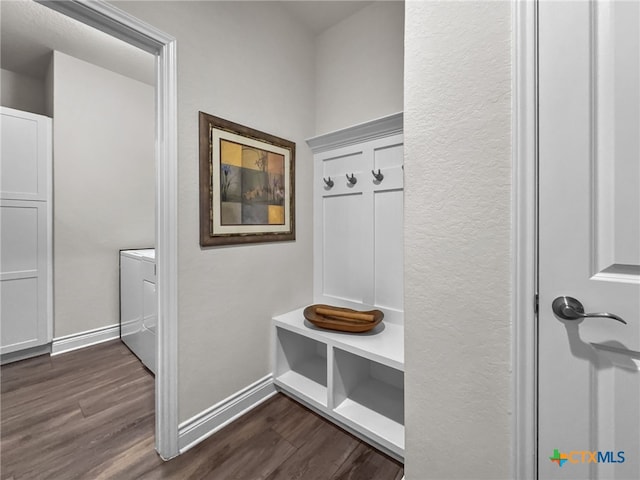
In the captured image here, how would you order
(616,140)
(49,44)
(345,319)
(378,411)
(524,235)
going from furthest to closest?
1. (49,44)
2. (345,319)
3. (378,411)
4. (524,235)
5. (616,140)

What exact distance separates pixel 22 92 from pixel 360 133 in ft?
11.9

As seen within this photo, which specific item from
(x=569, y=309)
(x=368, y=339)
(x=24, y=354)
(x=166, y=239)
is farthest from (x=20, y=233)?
(x=569, y=309)

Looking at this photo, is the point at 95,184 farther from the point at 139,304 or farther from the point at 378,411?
the point at 378,411

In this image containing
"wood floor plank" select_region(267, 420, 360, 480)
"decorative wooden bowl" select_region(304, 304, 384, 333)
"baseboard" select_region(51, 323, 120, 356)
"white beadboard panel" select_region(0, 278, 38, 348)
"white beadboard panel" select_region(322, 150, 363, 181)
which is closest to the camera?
"wood floor plank" select_region(267, 420, 360, 480)

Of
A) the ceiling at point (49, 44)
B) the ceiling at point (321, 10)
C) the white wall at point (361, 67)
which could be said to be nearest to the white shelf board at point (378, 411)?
the white wall at point (361, 67)

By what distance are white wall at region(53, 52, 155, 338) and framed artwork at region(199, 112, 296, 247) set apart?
2060 mm

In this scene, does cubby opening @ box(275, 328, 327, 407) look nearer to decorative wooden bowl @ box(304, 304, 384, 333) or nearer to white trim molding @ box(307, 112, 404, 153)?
decorative wooden bowl @ box(304, 304, 384, 333)

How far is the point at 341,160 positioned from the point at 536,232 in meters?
1.47

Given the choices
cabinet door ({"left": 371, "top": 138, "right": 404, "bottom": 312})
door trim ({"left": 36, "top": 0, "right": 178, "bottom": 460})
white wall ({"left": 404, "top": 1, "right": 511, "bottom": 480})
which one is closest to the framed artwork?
door trim ({"left": 36, "top": 0, "right": 178, "bottom": 460})

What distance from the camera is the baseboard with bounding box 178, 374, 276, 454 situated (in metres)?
1.45

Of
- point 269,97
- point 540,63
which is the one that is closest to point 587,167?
point 540,63

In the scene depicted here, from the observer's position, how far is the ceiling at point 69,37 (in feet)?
6.63

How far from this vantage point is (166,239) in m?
1.37

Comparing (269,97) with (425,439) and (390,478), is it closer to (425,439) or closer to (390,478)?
(425,439)
